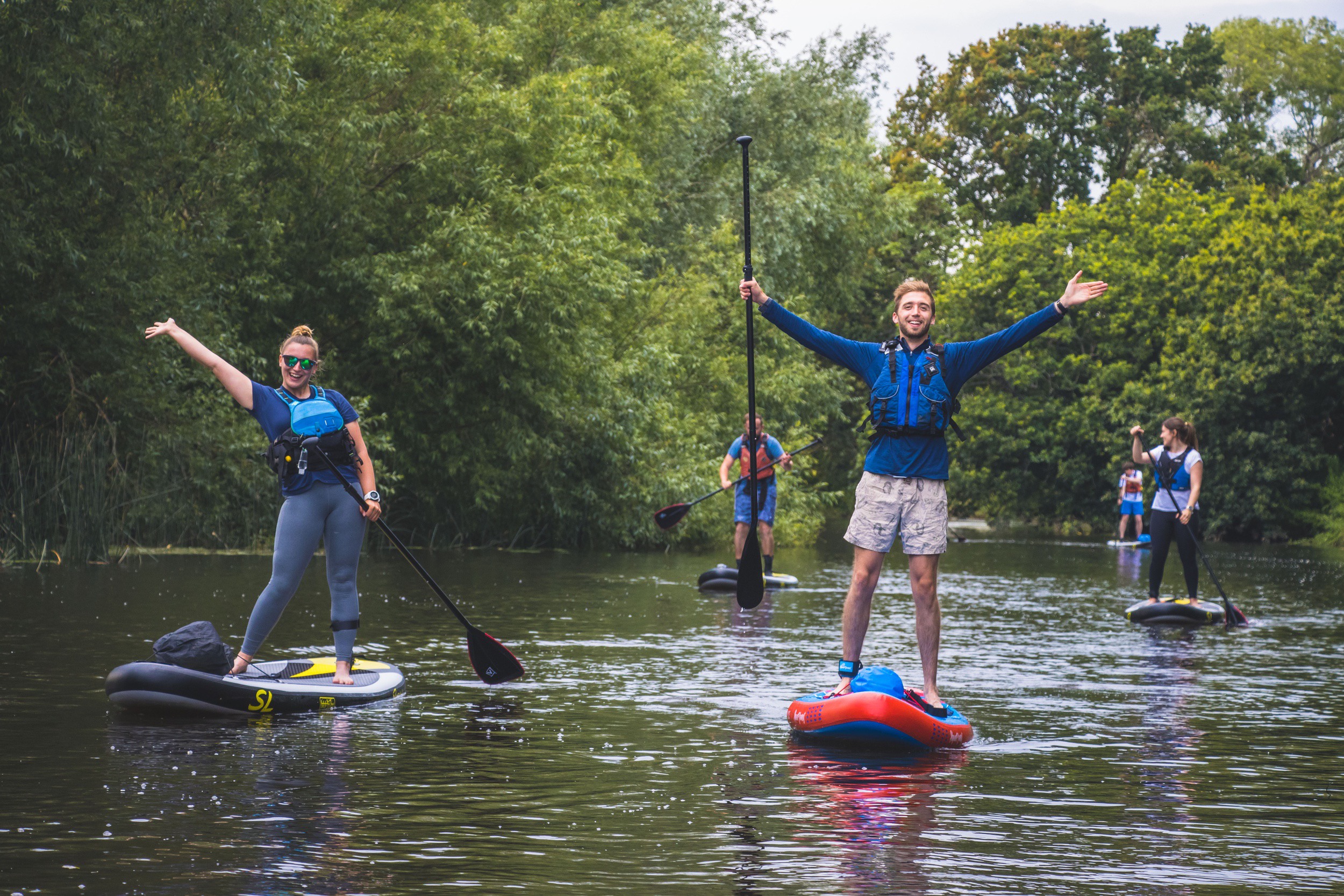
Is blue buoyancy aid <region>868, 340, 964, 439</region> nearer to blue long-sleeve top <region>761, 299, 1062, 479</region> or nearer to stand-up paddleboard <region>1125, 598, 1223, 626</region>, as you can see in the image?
blue long-sleeve top <region>761, 299, 1062, 479</region>

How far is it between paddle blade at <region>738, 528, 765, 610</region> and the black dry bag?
296 cm

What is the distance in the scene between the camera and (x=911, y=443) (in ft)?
26.5

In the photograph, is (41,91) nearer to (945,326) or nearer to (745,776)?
(745,776)

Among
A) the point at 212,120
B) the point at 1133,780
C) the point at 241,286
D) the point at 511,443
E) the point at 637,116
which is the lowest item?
the point at 1133,780

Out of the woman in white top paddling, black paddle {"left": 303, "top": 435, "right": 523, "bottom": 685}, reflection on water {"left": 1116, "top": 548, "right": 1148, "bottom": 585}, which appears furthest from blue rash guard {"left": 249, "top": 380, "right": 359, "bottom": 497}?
reflection on water {"left": 1116, "top": 548, "right": 1148, "bottom": 585}

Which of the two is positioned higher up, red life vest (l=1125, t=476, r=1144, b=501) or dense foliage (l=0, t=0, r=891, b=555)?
dense foliage (l=0, t=0, r=891, b=555)

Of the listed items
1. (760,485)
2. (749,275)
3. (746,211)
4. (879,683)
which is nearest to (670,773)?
(879,683)

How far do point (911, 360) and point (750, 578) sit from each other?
2.08m

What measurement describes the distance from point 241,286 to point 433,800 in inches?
774

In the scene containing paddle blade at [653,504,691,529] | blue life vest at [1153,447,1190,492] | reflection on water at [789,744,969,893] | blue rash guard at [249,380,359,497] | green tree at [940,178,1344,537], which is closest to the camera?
reflection on water at [789,744,969,893]

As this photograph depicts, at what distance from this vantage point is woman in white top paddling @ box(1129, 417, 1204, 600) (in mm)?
15422

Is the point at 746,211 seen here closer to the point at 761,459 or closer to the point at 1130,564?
the point at 761,459

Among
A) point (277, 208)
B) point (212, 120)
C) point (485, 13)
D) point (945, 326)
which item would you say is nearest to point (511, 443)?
point (277, 208)

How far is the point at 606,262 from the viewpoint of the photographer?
27297 mm
